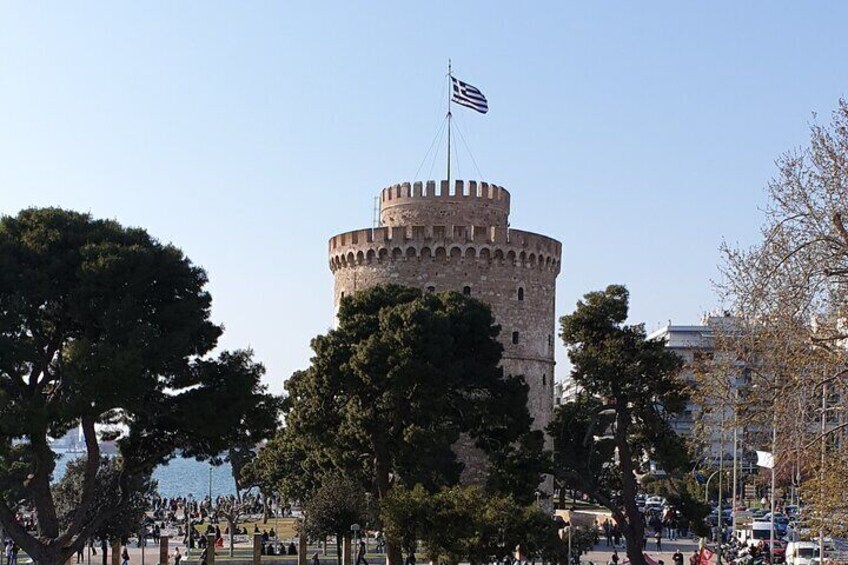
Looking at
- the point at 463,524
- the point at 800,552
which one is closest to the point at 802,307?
the point at 463,524

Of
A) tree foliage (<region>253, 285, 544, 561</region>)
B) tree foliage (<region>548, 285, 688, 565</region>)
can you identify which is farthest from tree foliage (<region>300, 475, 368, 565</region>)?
tree foliage (<region>548, 285, 688, 565</region>)

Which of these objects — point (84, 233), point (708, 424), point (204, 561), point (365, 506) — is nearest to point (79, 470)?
point (204, 561)

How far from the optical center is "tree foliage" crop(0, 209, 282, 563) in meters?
26.3

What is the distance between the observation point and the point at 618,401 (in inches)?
1359

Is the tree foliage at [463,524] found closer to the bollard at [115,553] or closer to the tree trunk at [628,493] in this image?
the tree trunk at [628,493]

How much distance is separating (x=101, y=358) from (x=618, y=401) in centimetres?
1631

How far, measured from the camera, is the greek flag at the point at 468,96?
4584 centimetres

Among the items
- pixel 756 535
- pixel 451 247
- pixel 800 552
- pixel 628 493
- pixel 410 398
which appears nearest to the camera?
pixel 410 398

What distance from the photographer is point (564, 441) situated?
3641cm

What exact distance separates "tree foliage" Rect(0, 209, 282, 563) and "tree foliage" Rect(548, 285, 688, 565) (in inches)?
413

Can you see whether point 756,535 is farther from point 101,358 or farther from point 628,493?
point 101,358

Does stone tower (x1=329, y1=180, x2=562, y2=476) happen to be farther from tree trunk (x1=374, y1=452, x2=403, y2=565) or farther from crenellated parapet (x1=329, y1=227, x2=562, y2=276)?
tree trunk (x1=374, y1=452, x2=403, y2=565)

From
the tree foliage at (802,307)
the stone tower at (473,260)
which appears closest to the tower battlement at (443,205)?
the stone tower at (473,260)

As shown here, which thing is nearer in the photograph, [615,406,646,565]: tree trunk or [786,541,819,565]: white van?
[615,406,646,565]: tree trunk
